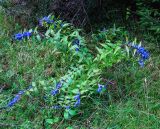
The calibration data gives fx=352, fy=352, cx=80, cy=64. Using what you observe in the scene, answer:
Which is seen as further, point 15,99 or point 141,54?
point 141,54

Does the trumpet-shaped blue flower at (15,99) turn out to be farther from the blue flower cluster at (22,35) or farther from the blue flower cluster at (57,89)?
the blue flower cluster at (22,35)

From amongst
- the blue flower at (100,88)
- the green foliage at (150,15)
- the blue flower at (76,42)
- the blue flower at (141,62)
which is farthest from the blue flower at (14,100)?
the green foliage at (150,15)

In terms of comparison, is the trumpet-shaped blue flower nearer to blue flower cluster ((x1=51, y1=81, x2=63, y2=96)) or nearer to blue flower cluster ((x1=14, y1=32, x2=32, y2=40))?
blue flower cluster ((x1=51, y1=81, x2=63, y2=96))

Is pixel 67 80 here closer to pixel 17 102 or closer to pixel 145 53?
pixel 17 102

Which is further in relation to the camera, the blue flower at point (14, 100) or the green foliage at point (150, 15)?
the green foliage at point (150, 15)

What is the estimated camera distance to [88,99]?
2.93m

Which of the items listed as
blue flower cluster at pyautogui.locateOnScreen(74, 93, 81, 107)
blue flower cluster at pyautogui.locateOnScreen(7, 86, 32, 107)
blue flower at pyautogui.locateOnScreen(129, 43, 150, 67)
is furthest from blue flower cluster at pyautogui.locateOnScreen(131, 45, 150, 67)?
blue flower cluster at pyautogui.locateOnScreen(7, 86, 32, 107)

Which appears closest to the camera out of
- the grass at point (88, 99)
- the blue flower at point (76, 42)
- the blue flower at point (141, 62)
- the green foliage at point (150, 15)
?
the grass at point (88, 99)

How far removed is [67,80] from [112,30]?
40.3 inches

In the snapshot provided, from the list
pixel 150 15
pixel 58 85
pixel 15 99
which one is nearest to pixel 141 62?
pixel 150 15

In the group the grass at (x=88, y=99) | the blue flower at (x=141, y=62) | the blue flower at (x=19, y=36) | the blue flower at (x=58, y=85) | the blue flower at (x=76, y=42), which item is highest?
the blue flower at (x=19, y=36)

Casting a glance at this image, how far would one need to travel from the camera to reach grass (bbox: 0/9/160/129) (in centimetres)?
275

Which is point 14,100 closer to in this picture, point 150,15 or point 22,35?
point 22,35

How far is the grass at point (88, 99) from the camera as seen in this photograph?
108 inches
